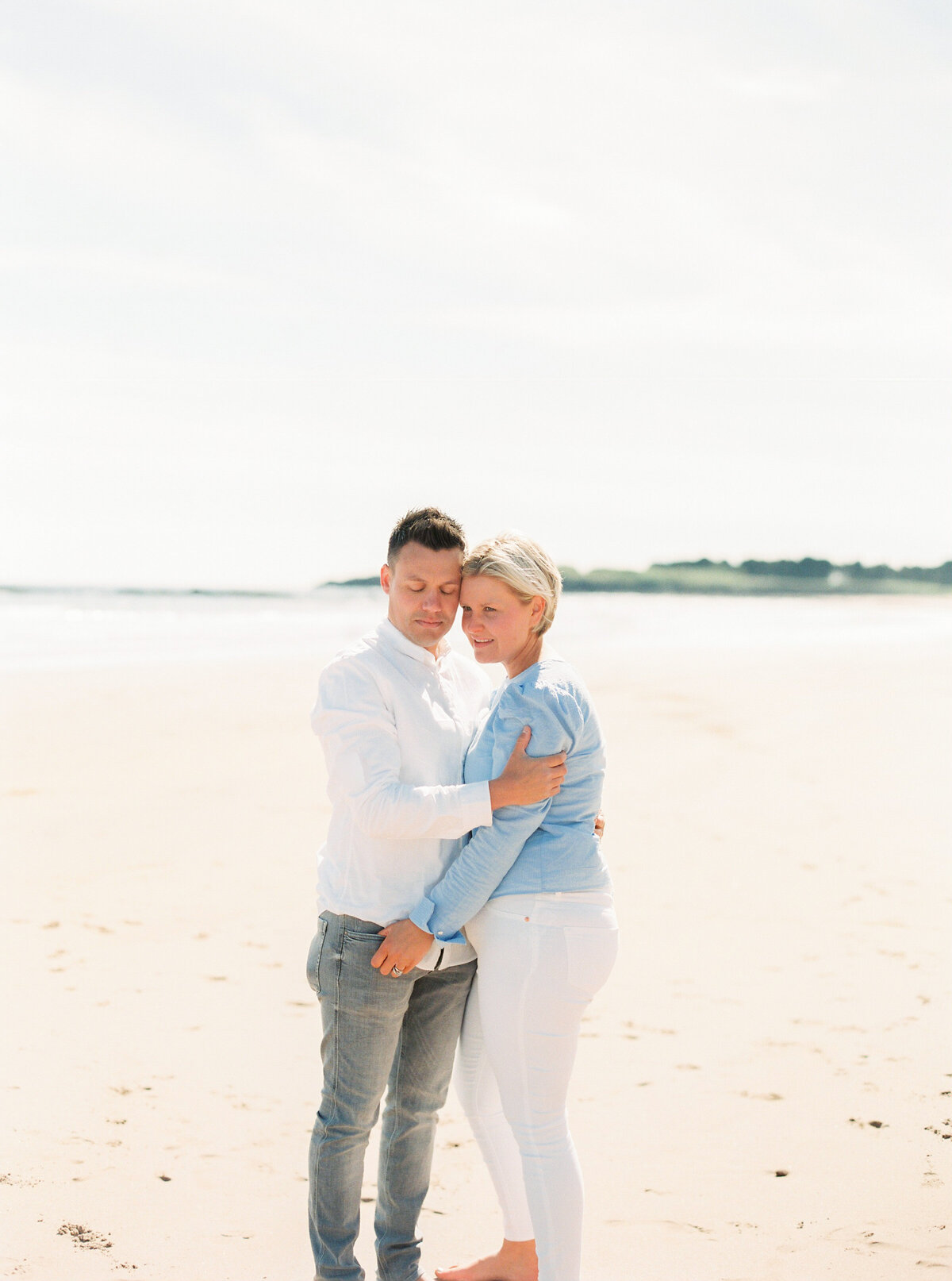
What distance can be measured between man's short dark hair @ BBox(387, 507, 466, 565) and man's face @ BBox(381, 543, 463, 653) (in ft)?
0.04

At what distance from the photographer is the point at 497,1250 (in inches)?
119

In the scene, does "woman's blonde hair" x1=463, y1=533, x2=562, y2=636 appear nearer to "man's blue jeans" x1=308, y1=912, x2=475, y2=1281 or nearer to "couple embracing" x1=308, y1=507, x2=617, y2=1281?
"couple embracing" x1=308, y1=507, x2=617, y2=1281

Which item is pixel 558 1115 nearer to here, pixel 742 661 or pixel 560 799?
pixel 560 799

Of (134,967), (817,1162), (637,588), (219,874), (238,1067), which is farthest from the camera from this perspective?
(637,588)

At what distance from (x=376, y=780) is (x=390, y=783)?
3 cm

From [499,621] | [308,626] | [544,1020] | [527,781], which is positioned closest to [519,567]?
[499,621]

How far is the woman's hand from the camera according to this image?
8.23 ft

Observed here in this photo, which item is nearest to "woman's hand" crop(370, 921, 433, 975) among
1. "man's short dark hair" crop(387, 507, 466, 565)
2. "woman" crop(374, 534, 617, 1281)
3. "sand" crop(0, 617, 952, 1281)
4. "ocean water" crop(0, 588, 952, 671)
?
"woman" crop(374, 534, 617, 1281)

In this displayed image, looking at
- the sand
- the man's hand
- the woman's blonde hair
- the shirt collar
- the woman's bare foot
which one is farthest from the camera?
the sand

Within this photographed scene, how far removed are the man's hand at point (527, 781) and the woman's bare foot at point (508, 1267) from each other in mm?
1294

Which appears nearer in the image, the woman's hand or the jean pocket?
the woman's hand

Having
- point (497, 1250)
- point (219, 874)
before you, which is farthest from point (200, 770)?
point (497, 1250)

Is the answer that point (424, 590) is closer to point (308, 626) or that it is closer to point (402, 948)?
point (402, 948)

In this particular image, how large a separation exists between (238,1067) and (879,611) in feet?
126
